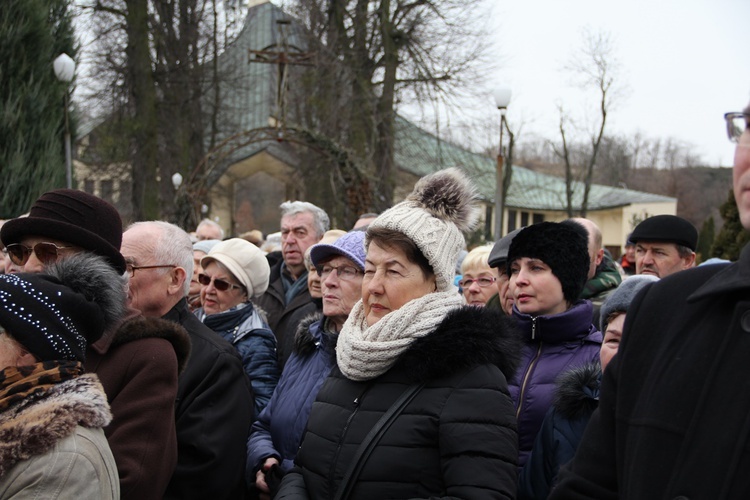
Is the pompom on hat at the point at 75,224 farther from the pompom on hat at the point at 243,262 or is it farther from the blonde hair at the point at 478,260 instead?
the blonde hair at the point at 478,260

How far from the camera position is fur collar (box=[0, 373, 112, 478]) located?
78.9 inches

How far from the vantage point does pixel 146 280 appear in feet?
11.7

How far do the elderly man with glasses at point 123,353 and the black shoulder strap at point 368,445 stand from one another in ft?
2.20

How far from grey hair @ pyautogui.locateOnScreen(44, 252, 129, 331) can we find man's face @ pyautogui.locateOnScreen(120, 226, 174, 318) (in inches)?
28.3

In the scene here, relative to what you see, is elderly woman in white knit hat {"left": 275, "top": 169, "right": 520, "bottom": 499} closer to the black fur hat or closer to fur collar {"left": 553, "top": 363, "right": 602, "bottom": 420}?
fur collar {"left": 553, "top": 363, "right": 602, "bottom": 420}

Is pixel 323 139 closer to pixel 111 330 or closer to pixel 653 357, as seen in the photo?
pixel 111 330

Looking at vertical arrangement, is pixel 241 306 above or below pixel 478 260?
below

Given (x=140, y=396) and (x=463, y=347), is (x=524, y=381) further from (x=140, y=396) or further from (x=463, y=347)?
(x=140, y=396)

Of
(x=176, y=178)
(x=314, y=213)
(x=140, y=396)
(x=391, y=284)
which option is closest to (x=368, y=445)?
(x=391, y=284)

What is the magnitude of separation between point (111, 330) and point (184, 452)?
731 millimetres

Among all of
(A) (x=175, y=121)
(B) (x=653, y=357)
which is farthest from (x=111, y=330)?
(A) (x=175, y=121)

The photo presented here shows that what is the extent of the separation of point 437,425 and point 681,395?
1151mm

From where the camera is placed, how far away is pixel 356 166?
47.6 feet

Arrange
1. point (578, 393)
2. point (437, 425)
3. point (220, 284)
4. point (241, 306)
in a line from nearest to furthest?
point (437, 425) < point (578, 393) < point (241, 306) < point (220, 284)
